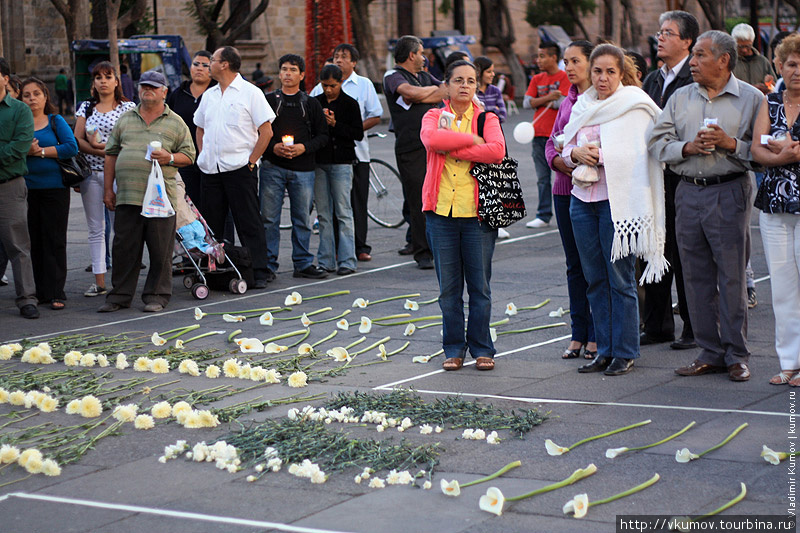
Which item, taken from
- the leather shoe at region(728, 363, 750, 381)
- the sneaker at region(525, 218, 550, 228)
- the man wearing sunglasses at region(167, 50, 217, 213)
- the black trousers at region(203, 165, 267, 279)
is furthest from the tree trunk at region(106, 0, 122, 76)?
the leather shoe at region(728, 363, 750, 381)

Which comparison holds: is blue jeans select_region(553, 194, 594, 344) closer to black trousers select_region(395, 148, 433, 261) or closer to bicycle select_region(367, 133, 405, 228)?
black trousers select_region(395, 148, 433, 261)

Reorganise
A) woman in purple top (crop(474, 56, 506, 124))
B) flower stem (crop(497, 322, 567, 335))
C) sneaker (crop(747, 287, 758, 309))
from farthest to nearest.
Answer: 1. woman in purple top (crop(474, 56, 506, 124))
2. sneaker (crop(747, 287, 758, 309))
3. flower stem (crop(497, 322, 567, 335))

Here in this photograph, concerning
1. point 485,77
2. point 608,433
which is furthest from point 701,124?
point 485,77

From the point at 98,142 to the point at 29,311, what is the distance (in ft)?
6.18

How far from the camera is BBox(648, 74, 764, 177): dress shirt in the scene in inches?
258

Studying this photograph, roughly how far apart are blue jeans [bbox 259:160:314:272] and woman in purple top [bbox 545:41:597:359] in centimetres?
390

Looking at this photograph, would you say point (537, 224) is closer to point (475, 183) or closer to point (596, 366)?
point (475, 183)

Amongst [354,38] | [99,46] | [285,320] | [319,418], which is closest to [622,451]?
[319,418]

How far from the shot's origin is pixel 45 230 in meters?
9.94

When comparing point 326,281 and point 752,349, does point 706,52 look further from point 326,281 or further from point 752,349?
point 326,281

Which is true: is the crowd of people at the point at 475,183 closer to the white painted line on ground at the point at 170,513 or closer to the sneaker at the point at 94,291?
the sneaker at the point at 94,291

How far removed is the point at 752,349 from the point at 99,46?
82.0ft

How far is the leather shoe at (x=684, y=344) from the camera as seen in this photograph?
7617 mm

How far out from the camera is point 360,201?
11844 mm
